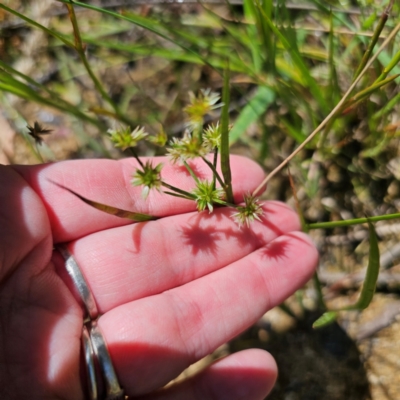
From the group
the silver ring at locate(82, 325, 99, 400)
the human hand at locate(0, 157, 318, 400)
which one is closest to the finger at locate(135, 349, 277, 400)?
the human hand at locate(0, 157, 318, 400)

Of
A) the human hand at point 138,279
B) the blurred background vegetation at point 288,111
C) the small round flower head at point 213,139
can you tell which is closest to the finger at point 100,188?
the human hand at point 138,279

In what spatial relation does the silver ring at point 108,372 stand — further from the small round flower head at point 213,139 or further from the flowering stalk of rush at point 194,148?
the small round flower head at point 213,139

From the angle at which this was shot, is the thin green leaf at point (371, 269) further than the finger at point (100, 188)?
No

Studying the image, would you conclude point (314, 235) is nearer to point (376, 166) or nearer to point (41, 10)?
point (376, 166)

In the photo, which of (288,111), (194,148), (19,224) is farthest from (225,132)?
(288,111)

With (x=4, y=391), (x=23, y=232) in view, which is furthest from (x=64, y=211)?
(x=4, y=391)

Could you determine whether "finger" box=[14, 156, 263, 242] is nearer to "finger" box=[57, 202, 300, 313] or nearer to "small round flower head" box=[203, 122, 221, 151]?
"finger" box=[57, 202, 300, 313]
